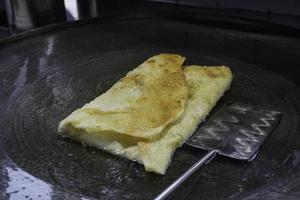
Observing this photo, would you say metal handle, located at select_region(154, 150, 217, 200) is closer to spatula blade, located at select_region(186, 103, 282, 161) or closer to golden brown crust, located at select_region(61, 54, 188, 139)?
spatula blade, located at select_region(186, 103, 282, 161)

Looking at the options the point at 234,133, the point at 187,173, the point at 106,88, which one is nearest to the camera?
the point at 187,173

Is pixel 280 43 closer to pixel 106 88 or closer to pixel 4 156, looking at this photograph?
pixel 106 88

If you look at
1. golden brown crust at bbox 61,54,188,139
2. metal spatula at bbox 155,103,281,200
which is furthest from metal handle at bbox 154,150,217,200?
golden brown crust at bbox 61,54,188,139

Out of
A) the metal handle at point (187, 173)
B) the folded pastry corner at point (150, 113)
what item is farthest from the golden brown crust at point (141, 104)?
the metal handle at point (187, 173)

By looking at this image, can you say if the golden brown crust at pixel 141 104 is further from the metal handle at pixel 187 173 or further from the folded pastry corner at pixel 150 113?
the metal handle at pixel 187 173

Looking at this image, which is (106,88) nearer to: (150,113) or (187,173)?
(150,113)

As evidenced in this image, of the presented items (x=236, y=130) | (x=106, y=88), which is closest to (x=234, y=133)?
(x=236, y=130)

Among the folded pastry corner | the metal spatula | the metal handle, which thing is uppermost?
the folded pastry corner

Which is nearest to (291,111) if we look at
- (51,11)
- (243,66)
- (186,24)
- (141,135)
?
(243,66)
